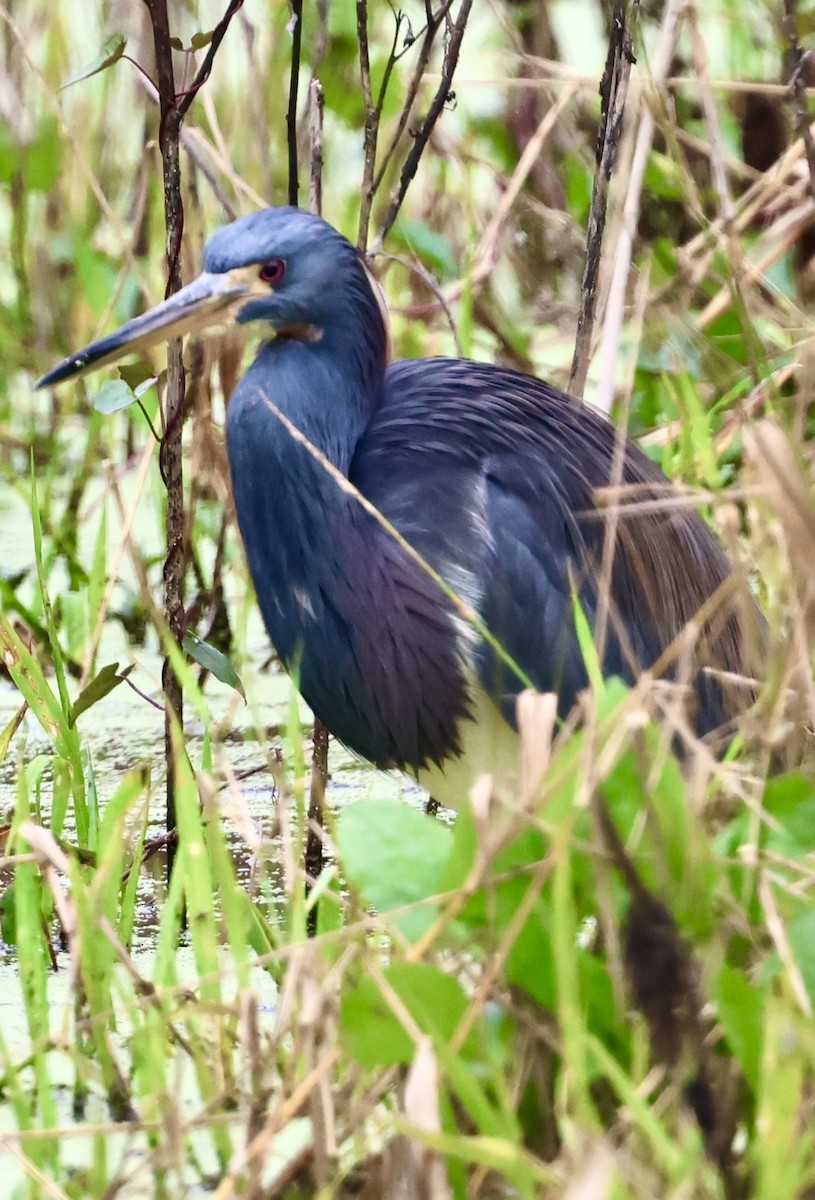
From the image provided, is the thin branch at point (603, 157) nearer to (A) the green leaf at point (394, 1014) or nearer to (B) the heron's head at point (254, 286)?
(B) the heron's head at point (254, 286)

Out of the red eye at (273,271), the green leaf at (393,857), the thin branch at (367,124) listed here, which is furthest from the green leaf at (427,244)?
the green leaf at (393,857)

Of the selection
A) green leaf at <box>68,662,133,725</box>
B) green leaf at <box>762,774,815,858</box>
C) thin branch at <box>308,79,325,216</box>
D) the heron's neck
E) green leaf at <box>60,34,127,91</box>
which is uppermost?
green leaf at <box>60,34,127,91</box>

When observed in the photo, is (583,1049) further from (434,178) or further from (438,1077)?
(434,178)

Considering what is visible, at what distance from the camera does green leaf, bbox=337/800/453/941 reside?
1.43 metres

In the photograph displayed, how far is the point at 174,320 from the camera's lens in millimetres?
2053

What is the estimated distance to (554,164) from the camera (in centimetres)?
432

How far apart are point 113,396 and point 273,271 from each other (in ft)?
0.77

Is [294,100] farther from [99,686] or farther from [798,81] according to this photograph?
[99,686]

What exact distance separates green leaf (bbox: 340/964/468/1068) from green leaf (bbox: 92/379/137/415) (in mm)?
904

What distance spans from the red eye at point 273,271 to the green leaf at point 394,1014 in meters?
1.01

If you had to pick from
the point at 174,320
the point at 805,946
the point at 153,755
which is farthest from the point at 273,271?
the point at 805,946

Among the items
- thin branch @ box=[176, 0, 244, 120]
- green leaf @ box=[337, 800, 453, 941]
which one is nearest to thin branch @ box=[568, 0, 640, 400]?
thin branch @ box=[176, 0, 244, 120]

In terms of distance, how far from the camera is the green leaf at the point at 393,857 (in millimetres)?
1426

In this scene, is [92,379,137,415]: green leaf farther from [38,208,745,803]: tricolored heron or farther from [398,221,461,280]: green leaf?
[398,221,461,280]: green leaf
